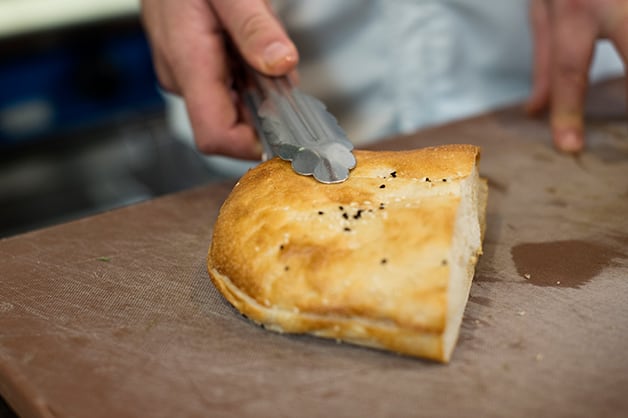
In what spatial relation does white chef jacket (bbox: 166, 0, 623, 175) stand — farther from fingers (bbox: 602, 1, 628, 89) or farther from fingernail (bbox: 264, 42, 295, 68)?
fingernail (bbox: 264, 42, 295, 68)

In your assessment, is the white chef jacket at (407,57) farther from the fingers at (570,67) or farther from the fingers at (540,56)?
the fingers at (570,67)

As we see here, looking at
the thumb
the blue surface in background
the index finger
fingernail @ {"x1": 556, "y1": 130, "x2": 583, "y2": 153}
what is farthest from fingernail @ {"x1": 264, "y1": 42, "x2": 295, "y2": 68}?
the blue surface in background

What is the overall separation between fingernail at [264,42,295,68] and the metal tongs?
0.15ft

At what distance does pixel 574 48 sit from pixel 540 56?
29 cm

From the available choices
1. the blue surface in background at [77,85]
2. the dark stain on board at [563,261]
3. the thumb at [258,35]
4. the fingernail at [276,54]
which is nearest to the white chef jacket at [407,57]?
the thumb at [258,35]

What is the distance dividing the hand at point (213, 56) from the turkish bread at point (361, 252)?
40 centimetres

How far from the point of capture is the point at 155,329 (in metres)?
1.14

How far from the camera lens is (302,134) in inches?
51.2

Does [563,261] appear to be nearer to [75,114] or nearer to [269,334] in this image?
[269,334]

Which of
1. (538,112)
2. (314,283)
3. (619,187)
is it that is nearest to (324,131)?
(314,283)

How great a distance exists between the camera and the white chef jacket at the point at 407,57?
2.16m

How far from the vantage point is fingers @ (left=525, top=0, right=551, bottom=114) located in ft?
6.61

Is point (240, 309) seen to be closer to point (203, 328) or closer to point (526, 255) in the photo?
point (203, 328)

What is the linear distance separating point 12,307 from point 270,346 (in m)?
0.48
